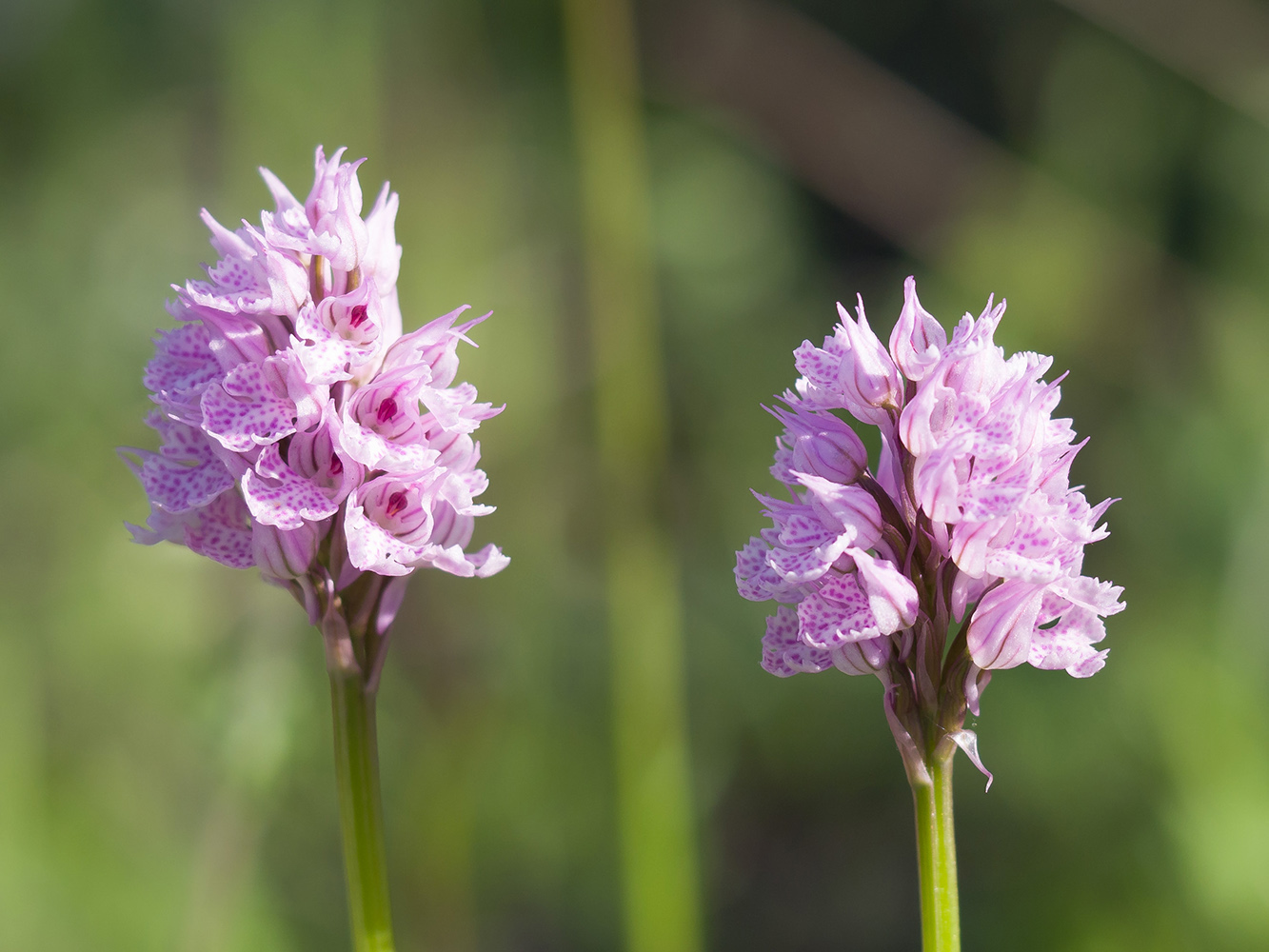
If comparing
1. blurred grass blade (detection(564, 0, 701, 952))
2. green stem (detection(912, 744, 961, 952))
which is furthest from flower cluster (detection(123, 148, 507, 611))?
blurred grass blade (detection(564, 0, 701, 952))

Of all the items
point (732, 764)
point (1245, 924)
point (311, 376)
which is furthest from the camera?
point (732, 764)

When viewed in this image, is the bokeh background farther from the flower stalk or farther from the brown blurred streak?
the flower stalk

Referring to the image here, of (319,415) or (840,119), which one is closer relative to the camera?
(319,415)

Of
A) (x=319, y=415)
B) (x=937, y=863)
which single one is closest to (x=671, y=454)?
(x=319, y=415)

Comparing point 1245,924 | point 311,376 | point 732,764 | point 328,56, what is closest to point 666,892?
point 732,764

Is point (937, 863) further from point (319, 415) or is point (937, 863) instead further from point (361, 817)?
point (319, 415)

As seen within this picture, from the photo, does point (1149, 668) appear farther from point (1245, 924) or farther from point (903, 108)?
point (903, 108)
